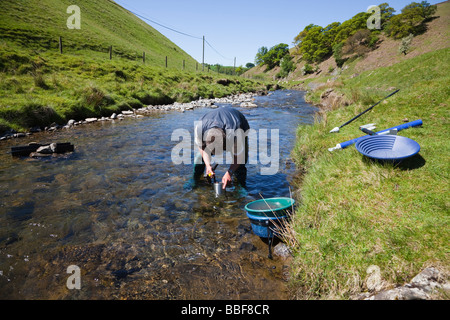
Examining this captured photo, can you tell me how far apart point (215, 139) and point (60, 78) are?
16714mm

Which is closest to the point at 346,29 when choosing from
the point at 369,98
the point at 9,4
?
the point at 369,98

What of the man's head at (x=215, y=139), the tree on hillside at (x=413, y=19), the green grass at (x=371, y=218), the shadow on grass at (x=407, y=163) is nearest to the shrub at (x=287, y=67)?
the tree on hillside at (x=413, y=19)

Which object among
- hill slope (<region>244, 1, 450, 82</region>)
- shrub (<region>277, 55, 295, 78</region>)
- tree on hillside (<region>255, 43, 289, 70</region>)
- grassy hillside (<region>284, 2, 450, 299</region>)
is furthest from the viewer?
tree on hillside (<region>255, 43, 289, 70</region>)

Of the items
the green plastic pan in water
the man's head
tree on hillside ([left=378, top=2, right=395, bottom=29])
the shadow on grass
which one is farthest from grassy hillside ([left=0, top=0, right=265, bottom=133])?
tree on hillside ([left=378, top=2, right=395, bottom=29])

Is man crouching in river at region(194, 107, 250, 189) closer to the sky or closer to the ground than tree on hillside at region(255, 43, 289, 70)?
closer to the ground

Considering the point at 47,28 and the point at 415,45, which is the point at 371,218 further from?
the point at 415,45

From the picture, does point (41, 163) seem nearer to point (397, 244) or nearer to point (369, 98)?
point (397, 244)

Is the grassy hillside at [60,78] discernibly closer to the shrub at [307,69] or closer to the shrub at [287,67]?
the shrub at [307,69]

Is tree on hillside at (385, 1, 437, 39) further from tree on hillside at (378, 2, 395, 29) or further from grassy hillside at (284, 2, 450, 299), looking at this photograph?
grassy hillside at (284, 2, 450, 299)

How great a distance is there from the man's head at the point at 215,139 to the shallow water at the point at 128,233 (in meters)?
1.45

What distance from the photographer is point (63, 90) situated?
1458 cm

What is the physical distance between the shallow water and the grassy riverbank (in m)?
Answer: 3.94

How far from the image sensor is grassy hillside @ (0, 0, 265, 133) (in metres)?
11.9

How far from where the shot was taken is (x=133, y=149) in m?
9.57
